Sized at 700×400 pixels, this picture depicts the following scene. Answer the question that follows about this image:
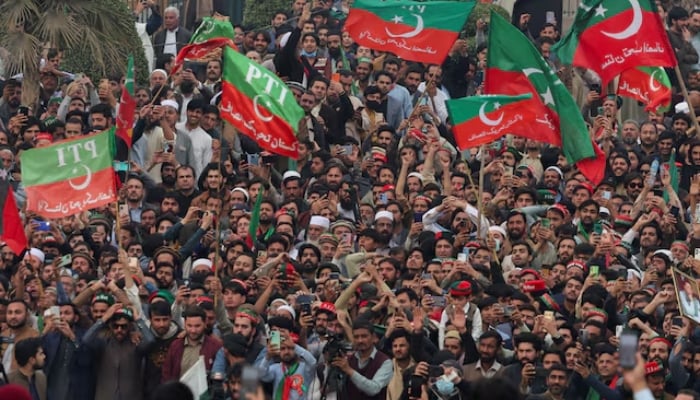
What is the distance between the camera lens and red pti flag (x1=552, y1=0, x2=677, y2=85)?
74.3ft

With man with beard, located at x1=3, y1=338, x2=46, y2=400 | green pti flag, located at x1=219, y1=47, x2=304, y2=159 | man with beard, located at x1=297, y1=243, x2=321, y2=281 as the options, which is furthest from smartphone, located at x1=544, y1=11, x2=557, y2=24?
man with beard, located at x1=3, y1=338, x2=46, y2=400

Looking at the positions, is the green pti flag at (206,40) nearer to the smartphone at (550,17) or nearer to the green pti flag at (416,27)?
the green pti flag at (416,27)

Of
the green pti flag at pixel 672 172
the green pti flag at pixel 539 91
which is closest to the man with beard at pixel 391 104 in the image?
the green pti flag at pixel 672 172

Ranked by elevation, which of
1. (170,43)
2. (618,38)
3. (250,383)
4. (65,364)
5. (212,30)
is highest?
(250,383)

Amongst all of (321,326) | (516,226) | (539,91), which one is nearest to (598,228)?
(516,226)

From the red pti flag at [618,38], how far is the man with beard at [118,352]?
528cm

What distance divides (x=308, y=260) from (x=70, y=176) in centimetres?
223

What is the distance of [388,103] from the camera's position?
28.0 meters

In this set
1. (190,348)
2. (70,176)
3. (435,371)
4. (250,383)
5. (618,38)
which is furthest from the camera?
(618,38)

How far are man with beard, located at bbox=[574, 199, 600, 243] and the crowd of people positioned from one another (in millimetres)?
19

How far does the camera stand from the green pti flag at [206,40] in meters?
25.4

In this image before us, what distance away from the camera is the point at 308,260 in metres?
22.5

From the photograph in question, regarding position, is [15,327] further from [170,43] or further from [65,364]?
[170,43]

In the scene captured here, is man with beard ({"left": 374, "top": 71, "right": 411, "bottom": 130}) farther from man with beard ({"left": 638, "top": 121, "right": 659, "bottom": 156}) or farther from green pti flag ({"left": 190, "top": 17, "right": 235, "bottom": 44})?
man with beard ({"left": 638, "top": 121, "right": 659, "bottom": 156})
